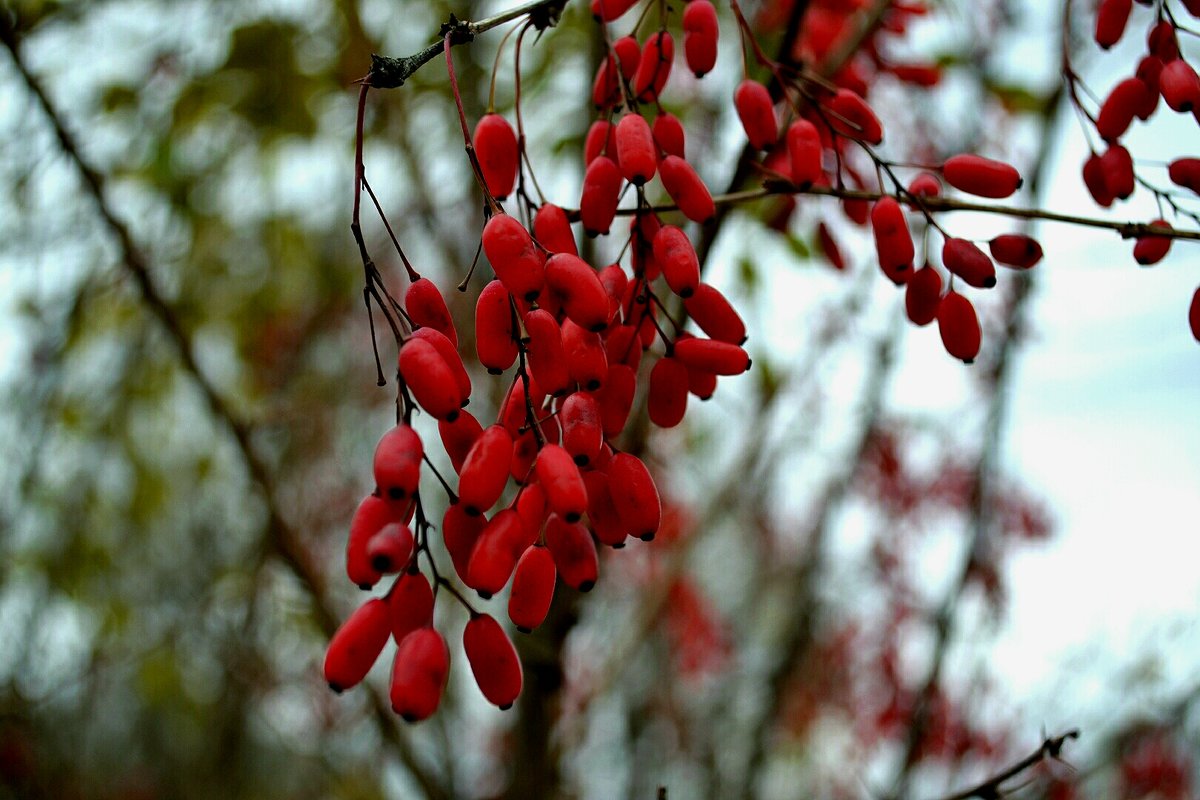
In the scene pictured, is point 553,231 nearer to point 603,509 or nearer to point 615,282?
point 615,282

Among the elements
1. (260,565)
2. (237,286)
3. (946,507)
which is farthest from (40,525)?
(946,507)

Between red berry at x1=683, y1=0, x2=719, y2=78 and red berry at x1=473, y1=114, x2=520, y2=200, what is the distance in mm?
188

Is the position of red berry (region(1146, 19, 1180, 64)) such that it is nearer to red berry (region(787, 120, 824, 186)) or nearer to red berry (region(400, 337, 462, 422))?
red berry (region(787, 120, 824, 186))

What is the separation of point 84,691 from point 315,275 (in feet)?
3.46

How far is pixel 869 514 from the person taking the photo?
2.50 metres

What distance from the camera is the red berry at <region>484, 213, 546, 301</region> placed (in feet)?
1.74

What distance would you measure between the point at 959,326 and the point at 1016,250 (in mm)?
61

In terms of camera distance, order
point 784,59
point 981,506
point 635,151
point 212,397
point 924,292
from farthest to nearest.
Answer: point 981,506, point 212,397, point 784,59, point 924,292, point 635,151

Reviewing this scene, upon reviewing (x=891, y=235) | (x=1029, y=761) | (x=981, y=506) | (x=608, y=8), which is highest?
(x=608, y=8)

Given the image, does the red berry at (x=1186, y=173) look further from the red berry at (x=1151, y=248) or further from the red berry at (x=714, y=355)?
the red berry at (x=714, y=355)

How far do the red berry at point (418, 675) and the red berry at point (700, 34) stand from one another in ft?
1.53

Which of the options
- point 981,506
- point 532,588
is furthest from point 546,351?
point 981,506

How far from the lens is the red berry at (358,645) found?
1.74 feet

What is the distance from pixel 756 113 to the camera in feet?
2.35
